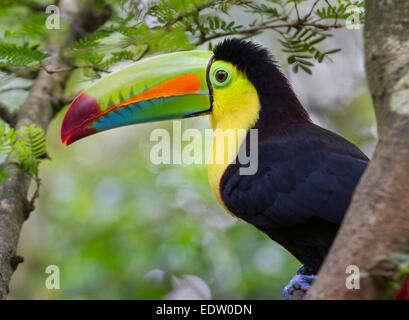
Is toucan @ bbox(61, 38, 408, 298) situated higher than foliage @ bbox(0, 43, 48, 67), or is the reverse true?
foliage @ bbox(0, 43, 48, 67)

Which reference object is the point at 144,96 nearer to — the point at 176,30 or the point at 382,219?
the point at 176,30

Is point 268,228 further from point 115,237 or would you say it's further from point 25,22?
point 115,237

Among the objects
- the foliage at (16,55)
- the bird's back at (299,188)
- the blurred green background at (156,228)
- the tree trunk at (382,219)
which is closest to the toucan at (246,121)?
the bird's back at (299,188)

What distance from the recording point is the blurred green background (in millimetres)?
5484

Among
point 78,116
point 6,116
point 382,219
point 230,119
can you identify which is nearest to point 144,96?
point 78,116

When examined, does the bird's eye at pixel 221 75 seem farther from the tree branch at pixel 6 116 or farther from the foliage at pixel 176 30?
the tree branch at pixel 6 116

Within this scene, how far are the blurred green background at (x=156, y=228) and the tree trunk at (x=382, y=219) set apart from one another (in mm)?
3475

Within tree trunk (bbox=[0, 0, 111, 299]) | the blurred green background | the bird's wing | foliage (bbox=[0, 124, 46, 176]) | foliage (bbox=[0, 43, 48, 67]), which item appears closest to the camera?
the bird's wing

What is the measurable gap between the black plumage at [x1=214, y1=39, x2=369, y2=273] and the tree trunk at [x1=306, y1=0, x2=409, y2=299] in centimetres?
88

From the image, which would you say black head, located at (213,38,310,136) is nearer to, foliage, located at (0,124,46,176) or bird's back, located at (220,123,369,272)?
bird's back, located at (220,123,369,272)

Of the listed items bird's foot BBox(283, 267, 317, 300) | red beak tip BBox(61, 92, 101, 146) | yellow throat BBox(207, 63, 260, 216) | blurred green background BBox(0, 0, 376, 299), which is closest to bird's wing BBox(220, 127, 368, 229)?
yellow throat BBox(207, 63, 260, 216)

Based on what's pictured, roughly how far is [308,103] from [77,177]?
296 cm

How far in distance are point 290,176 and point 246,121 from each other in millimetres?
536
